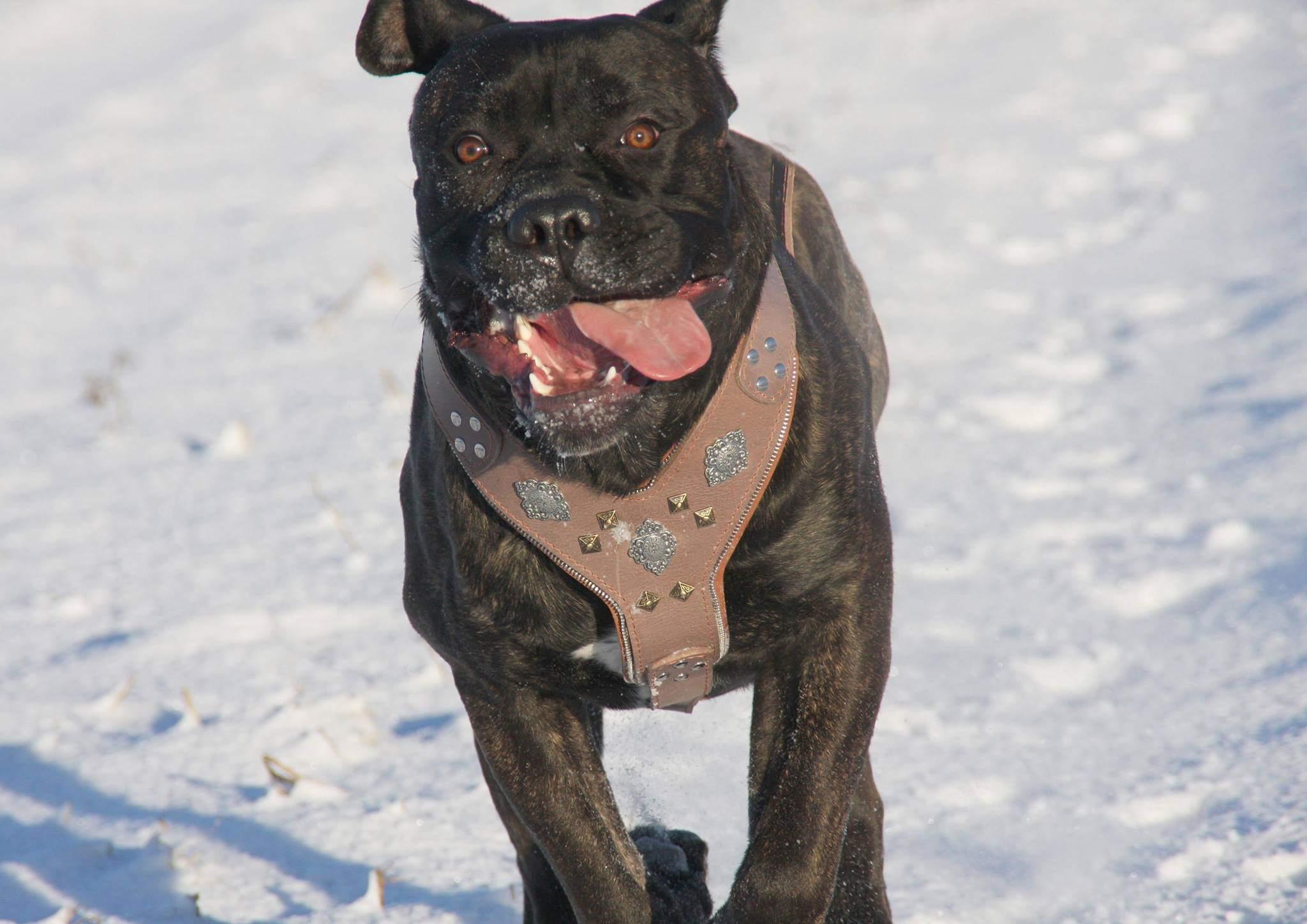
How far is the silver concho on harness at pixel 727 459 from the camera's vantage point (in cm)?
278

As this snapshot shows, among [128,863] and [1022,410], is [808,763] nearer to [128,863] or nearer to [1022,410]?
[128,863]

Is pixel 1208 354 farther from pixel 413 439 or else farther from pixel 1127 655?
pixel 413 439

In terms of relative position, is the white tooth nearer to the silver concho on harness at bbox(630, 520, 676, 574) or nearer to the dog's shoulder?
the silver concho on harness at bbox(630, 520, 676, 574)

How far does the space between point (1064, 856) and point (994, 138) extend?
7402 millimetres

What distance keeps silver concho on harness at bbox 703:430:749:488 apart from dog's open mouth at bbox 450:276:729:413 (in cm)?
19

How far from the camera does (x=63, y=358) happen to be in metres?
7.84

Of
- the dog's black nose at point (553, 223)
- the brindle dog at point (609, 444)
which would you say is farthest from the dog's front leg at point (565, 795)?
the dog's black nose at point (553, 223)

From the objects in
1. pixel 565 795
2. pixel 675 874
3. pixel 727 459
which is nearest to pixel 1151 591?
pixel 675 874

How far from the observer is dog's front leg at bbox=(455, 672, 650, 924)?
2.81m

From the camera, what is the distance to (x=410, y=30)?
3.14 m

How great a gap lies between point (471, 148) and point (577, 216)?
360 millimetres

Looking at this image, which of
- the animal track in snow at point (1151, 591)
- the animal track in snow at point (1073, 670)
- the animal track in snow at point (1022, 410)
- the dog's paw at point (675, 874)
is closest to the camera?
the dog's paw at point (675, 874)

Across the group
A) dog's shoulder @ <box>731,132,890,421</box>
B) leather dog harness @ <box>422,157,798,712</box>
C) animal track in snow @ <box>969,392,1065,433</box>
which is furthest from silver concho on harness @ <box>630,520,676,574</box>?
animal track in snow @ <box>969,392,1065,433</box>

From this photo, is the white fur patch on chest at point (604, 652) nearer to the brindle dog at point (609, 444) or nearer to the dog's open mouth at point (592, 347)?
the brindle dog at point (609, 444)
